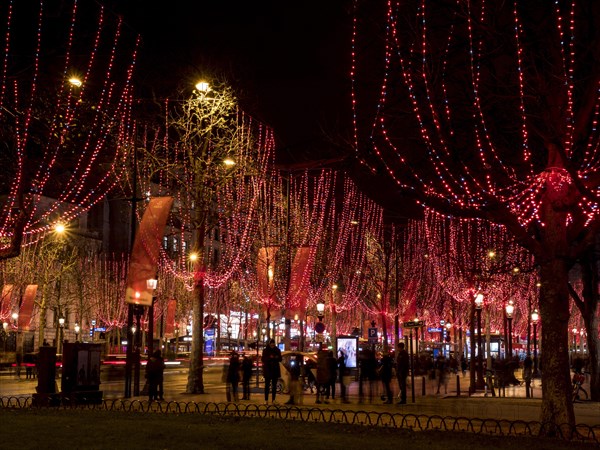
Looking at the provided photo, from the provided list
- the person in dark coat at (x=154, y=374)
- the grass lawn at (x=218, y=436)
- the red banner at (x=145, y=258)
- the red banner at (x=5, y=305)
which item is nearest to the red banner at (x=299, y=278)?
the person in dark coat at (x=154, y=374)

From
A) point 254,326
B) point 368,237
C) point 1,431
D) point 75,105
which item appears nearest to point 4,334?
point 368,237

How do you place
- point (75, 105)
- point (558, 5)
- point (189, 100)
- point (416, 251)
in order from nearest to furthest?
point (558, 5) → point (75, 105) → point (189, 100) → point (416, 251)

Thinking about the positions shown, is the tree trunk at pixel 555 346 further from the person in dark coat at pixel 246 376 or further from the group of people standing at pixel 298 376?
the person in dark coat at pixel 246 376

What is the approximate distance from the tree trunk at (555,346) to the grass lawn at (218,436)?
5.25 feet

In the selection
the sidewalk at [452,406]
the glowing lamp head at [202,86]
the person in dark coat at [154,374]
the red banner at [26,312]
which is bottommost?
the sidewalk at [452,406]

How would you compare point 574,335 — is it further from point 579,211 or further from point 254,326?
point 579,211

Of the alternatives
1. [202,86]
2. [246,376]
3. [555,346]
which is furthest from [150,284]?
[555,346]

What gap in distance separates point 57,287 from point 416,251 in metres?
29.0

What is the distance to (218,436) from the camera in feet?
41.1

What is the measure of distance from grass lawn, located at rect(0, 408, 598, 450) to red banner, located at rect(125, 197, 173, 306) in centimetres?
706

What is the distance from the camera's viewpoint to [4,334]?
214 ft

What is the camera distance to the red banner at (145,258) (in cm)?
2241

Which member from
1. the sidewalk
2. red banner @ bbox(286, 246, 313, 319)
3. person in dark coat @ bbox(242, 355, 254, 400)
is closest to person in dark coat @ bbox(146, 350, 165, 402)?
the sidewalk

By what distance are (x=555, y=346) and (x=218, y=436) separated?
6.66m
